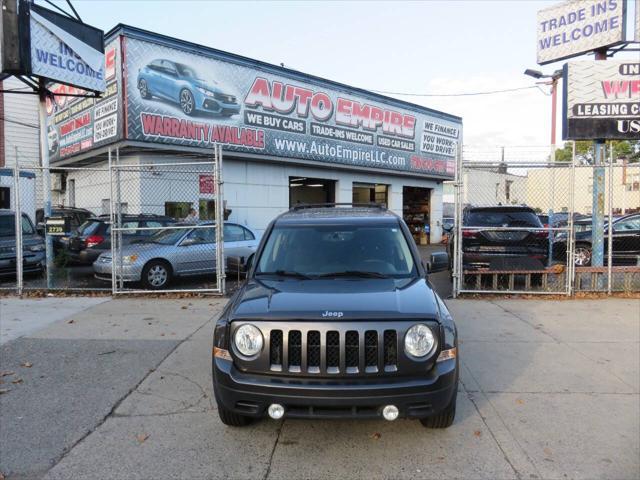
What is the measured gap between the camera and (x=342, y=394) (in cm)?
329

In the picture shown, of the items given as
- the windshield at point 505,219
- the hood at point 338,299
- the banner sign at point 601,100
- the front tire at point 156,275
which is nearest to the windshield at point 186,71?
the front tire at point 156,275

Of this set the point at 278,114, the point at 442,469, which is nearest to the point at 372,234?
the point at 442,469

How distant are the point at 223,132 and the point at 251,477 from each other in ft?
46.2

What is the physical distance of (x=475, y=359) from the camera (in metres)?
5.78

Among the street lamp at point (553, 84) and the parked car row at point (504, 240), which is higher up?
the street lamp at point (553, 84)

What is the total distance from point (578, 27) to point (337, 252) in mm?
9241

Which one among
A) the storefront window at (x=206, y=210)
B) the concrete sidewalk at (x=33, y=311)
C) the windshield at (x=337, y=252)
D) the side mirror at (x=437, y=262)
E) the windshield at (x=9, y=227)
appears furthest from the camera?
the storefront window at (x=206, y=210)

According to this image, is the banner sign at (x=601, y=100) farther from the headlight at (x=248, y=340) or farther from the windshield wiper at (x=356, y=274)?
the headlight at (x=248, y=340)

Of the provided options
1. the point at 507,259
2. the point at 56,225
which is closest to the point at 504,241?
the point at 507,259

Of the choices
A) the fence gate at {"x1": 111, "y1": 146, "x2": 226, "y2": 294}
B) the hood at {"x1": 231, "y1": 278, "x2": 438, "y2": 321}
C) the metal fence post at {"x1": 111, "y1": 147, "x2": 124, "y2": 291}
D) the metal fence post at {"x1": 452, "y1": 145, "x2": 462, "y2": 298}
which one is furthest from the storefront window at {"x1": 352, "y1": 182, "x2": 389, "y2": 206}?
the hood at {"x1": 231, "y1": 278, "x2": 438, "y2": 321}

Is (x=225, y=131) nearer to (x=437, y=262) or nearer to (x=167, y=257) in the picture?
(x=167, y=257)

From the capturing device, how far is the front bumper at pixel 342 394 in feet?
10.8

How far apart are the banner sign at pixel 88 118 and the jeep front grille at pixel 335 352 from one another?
10577mm

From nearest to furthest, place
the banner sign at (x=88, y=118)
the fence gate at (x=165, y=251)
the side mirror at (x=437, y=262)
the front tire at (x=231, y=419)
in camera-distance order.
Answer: the front tire at (x=231, y=419) < the side mirror at (x=437, y=262) < the fence gate at (x=165, y=251) < the banner sign at (x=88, y=118)
